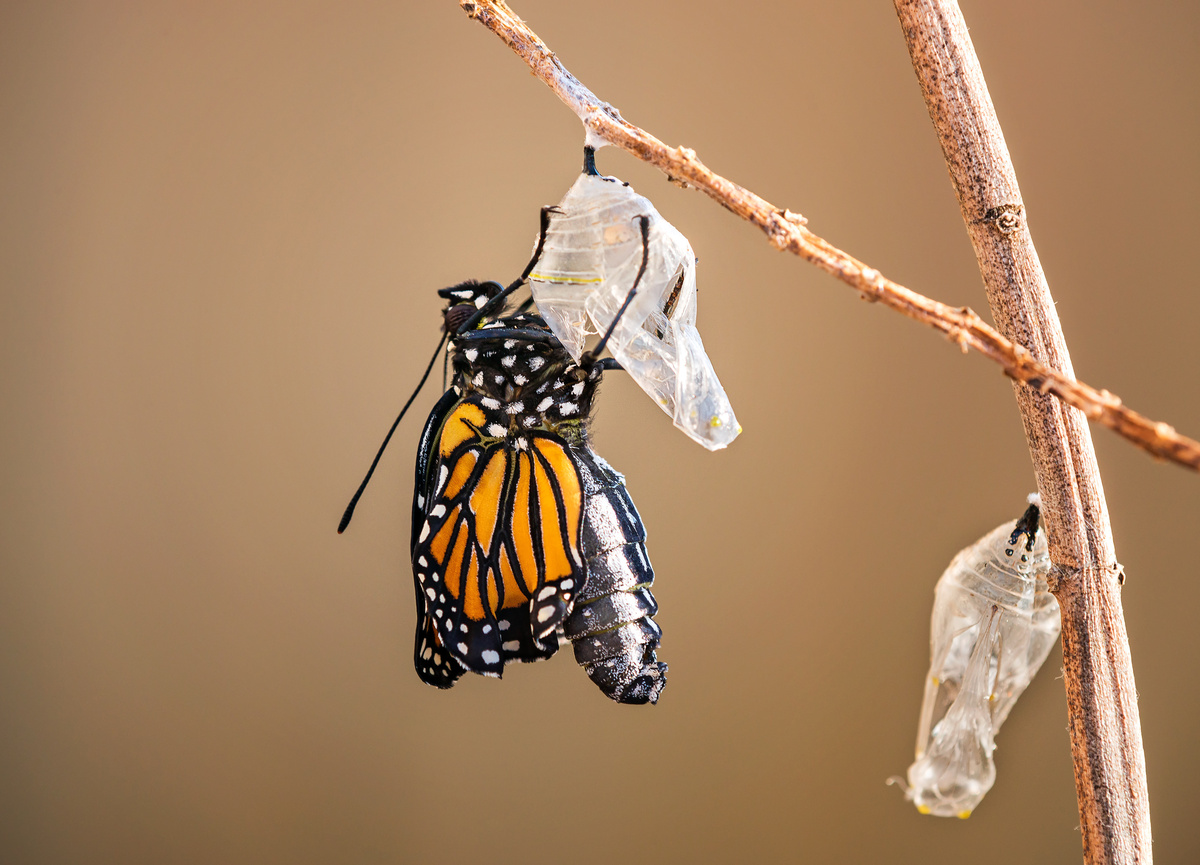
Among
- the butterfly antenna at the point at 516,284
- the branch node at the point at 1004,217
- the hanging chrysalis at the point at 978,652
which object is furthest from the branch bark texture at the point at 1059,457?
the butterfly antenna at the point at 516,284

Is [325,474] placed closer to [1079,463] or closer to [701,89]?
[701,89]

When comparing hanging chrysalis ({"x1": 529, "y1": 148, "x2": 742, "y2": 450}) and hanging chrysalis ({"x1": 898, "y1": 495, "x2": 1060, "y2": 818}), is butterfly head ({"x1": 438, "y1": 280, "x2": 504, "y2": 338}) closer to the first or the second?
hanging chrysalis ({"x1": 529, "y1": 148, "x2": 742, "y2": 450})

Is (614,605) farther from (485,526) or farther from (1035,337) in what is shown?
(1035,337)

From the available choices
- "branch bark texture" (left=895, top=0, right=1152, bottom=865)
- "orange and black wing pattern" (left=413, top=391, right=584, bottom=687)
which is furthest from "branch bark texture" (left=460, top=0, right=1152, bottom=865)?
"orange and black wing pattern" (left=413, top=391, right=584, bottom=687)

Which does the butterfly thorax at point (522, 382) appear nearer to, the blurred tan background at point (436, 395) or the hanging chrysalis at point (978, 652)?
the hanging chrysalis at point (978, 652)

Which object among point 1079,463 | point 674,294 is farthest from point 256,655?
point 1079,463

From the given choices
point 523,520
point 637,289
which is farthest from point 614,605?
point 637,289
